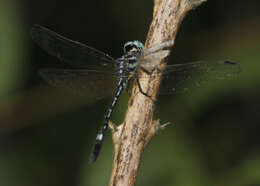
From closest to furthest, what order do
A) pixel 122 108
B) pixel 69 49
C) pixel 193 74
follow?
pixel 193 74, pixel 69 49, pixel 122 108

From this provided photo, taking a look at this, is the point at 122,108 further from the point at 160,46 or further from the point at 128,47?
the point at 160,46

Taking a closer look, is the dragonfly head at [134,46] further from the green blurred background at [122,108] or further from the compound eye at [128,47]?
the green blurred background at [122,108]

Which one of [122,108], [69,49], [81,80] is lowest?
[122,108]

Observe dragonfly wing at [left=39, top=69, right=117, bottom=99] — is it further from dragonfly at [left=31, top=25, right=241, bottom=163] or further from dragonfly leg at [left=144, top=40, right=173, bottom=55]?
dragonfly leg at [left=144, top=40, right=173, bottom=55]

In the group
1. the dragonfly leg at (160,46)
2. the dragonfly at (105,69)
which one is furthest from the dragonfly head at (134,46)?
the dragonfly leg at (160,46)

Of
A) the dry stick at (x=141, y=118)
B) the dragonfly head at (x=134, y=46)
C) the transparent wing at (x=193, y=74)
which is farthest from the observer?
the dragonfly head at (x=134, y=46)

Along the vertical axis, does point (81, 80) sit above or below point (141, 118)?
above

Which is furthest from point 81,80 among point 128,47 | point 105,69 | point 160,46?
point 160,46

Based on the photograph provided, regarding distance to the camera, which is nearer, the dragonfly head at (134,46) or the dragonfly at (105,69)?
the dragonfly at (105,69)
